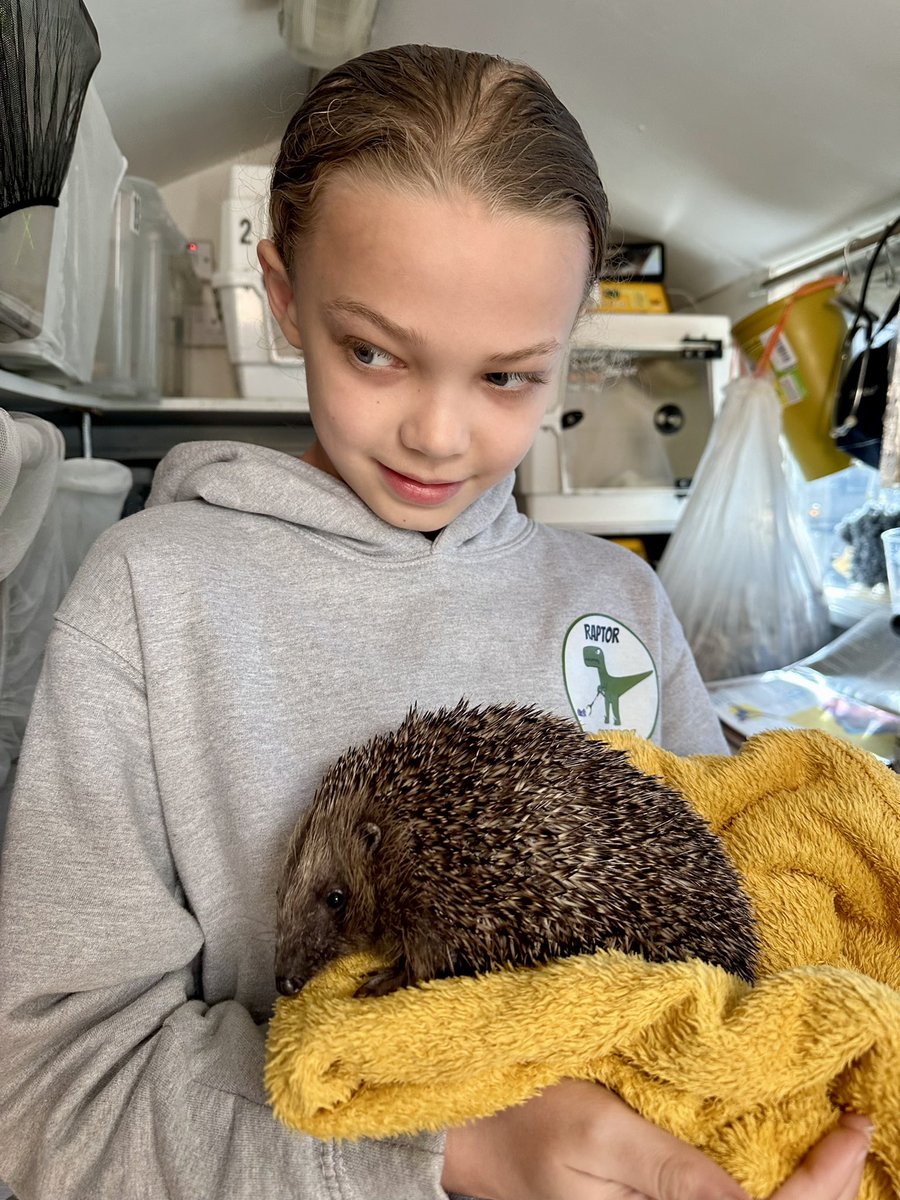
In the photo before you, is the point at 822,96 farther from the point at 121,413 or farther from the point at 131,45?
the point at 121,413

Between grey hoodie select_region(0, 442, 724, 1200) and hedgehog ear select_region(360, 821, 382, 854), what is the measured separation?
0.34 ft

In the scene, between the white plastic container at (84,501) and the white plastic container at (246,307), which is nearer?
the white plastic container at (84,501)

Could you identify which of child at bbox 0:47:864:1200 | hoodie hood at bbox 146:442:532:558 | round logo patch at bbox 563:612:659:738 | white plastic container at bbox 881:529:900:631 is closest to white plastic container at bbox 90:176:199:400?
hoodie hood at bbox 146:442:532:558

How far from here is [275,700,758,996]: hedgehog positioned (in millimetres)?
565

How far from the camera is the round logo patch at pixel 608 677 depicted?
0.91 m

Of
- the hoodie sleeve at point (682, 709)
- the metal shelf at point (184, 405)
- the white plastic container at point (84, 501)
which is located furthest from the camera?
the metal shelf at point (184, 405)

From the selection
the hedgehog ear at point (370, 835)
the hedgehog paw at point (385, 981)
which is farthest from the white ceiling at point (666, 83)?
the hedgehog paw at point (385, 981)

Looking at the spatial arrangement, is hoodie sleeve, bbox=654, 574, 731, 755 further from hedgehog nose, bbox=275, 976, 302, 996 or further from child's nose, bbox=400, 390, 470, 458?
hedgehog nose, bbox=275, 976, 302, 996

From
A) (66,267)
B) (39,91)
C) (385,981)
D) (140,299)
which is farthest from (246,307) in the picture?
(385,981)

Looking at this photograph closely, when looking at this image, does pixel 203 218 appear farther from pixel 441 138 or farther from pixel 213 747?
pixel 213 747

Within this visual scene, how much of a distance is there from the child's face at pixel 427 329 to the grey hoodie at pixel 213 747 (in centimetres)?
13

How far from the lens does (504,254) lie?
658 mm

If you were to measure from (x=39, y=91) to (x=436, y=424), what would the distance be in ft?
2.27

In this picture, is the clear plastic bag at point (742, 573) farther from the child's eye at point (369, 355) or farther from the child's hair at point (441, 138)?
the child's eye at point (369, 355)
